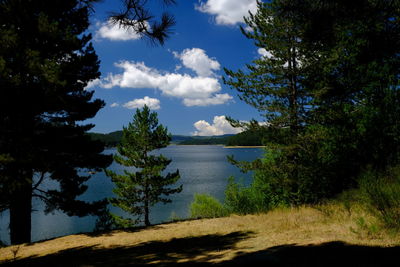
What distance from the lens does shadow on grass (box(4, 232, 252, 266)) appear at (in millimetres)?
4949

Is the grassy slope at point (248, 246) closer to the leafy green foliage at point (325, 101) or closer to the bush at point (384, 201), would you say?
the bush at point (384, 201)

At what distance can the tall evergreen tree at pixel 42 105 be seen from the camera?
8.70m

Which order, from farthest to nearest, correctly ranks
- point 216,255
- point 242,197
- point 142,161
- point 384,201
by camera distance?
1. point 242,197
2. point 142,161
3. point 384,201
4. point 216,255

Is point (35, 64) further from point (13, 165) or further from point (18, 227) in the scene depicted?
point (18, 227)

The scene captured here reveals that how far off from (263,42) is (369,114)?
6.04 m

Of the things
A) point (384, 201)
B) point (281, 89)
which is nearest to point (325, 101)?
point (281, 89)

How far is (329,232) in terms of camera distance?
210 inches

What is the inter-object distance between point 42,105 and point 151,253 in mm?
7008

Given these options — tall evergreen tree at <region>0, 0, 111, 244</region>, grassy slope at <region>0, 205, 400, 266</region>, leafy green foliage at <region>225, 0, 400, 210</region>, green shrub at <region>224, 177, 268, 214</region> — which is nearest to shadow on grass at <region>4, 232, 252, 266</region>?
grassy slope at <region>0, 205, 400, 266</region>

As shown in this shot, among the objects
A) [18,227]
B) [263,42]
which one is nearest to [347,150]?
[263,42]

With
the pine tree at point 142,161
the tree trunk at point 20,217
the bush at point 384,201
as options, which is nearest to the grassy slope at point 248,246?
the bush at point 384,201

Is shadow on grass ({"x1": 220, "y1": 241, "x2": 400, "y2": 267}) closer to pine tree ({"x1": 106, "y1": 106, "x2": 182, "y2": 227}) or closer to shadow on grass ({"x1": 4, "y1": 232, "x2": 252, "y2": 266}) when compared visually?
shadow on grass ({"x1": 4, "y1": 232, "x2": 252, "y2": 266})

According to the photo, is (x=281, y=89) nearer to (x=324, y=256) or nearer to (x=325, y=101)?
(x=325, y=101)

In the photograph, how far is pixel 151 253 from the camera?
5.68 metres
